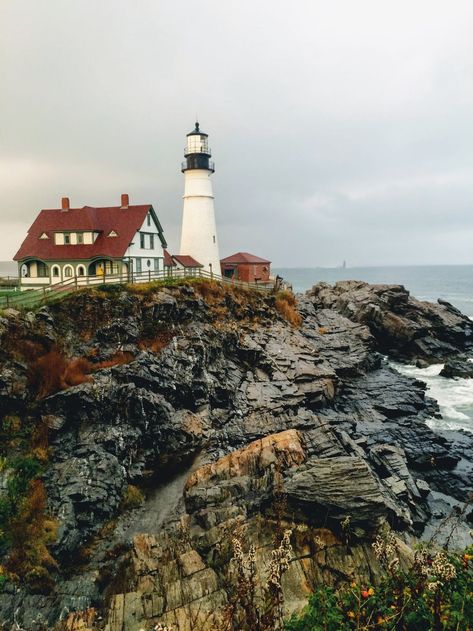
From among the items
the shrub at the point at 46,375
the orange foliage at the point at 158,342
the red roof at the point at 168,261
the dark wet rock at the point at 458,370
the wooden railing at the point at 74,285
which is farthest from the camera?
the red roof at the point at 168,261

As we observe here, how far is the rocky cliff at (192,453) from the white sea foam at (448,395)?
127cm

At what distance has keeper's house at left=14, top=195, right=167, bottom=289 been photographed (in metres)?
36.2

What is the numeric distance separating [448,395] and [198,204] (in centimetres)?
2632

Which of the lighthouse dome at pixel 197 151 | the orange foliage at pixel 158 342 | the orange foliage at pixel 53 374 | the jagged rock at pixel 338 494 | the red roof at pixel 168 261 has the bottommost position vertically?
the jagged rock at pixel 338 494

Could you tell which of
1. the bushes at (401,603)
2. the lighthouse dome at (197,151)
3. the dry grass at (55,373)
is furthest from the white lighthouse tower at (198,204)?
the bushes at (401,603)

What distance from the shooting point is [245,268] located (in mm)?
51562

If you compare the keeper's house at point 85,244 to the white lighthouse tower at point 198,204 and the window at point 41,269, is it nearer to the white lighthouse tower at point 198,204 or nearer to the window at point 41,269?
the window at point 41,269

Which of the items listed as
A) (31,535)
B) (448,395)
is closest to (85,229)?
(31,535)

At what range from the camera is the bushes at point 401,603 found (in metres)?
6.12

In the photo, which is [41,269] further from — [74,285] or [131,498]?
[131,498]

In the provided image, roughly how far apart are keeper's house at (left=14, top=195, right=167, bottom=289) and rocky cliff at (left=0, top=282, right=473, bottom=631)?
7421 millimetres

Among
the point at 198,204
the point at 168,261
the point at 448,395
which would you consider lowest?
the point at 448,395

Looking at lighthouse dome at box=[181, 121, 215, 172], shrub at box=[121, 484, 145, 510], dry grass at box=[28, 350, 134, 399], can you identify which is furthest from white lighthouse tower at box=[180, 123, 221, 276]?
shrub at box=[121, 484, 145, 510]

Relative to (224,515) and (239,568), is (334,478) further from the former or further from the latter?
(239,568)
